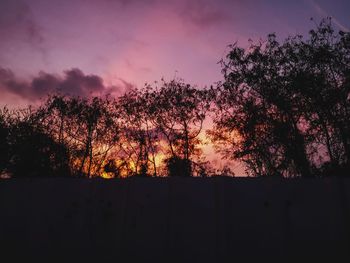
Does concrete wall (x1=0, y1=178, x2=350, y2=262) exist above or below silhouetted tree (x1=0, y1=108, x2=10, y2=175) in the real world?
below

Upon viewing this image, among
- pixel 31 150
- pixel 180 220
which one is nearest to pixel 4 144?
pixel 31 150

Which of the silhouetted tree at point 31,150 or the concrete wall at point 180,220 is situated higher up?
the silhouetted tree at point 31,150

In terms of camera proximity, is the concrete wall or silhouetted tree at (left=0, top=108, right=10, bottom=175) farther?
silhouetted tree at (left=0, top=108, right=10, bottom=175)

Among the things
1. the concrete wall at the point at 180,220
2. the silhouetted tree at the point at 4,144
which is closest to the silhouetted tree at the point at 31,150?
the silhouetted tree at the point at 4,144

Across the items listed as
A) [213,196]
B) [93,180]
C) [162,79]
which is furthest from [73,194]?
[162,79]

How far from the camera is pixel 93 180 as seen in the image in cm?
818

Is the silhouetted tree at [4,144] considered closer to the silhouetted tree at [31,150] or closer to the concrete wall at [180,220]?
the silhouetted tree at [31,150]

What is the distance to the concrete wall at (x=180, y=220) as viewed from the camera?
6.98 meters

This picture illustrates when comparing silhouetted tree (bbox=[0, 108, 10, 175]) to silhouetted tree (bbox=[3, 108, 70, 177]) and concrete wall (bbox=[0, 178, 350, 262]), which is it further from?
concrete wall (bbox=[0, 178, 350, 262])

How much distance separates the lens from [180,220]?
7.39m

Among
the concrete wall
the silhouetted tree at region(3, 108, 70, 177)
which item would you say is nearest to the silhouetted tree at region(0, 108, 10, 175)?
the silhouetted tree at region(3, 108, 70, 177)

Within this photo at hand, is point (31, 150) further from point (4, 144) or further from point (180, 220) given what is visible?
point (180, 220)

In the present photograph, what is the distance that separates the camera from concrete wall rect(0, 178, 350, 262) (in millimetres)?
6980

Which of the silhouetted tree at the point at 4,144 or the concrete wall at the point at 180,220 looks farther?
the silhouetted tree at the point at 4,144
